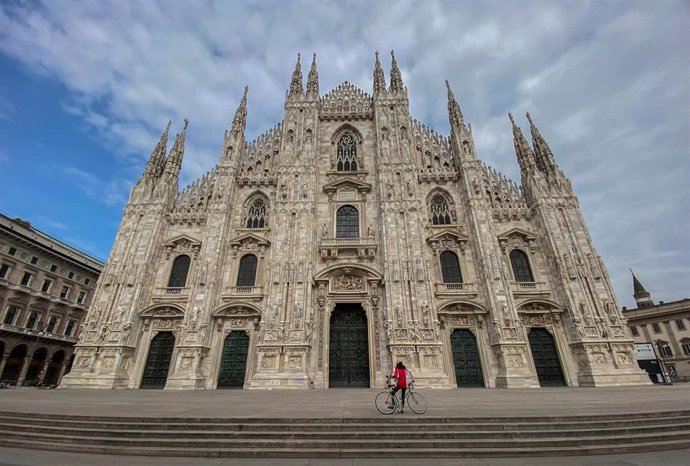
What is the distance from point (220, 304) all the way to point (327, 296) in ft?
22.0

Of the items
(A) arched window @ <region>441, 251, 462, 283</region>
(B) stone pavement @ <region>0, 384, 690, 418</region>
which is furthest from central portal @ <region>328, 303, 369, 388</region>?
(B) stone pavement @ <region>0, 384, 690, 418</region>

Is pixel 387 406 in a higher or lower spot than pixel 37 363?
lower

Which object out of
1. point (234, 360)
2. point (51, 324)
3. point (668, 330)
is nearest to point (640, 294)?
point (668, 330)

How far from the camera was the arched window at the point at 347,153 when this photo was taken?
969 inches

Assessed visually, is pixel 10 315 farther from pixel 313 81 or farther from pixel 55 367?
pixel 313 81

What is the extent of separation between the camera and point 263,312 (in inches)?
739

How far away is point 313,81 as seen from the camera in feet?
88.6

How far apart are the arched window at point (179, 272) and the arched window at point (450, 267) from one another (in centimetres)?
1713

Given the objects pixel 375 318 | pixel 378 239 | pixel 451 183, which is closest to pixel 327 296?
pixel 375 318

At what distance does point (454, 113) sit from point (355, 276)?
1562 centimetres

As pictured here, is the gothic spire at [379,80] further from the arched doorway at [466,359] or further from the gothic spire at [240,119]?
the arched doorway at [466,359]

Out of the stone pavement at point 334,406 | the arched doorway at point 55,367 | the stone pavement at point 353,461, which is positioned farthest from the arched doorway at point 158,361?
the arched doorway at point 55,367

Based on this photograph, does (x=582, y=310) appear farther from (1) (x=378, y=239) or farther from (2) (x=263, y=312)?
(2) (x=263, y=312)

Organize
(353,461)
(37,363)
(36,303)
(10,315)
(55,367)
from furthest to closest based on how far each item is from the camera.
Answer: (55,367) → (37,363) → (36,303) → (10,315) → (353,461)
